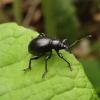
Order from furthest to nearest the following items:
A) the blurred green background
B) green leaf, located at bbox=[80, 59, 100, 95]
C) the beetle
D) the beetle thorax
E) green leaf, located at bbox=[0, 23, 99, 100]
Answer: the blurred green background < green leaf, located at bbox=[80, 59, 100, 95] < the beetle thorax < the beetle < green leaf, located at bbox=[0, 23, 99, 100]

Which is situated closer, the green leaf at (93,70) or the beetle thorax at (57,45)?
the beetle thorax at (57,45)

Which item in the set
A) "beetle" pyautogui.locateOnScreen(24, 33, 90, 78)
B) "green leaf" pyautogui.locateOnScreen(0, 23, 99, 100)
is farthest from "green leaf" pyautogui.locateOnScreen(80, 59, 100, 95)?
"green leaf" pyautogui.locateOnScreen(0, 23, 99, 100)

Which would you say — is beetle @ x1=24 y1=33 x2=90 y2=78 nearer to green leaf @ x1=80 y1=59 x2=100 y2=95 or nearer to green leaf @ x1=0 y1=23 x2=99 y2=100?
green leaf @ x1=0 y1=23 x2=99 y2=100

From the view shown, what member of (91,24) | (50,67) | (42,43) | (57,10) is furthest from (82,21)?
(50,67)

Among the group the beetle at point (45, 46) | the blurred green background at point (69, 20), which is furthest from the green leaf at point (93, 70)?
the beetle at point (45, 46)

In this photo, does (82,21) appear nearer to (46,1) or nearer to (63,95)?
(46,1)

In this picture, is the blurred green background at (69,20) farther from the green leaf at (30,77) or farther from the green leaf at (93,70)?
the green leaf at (30,77)

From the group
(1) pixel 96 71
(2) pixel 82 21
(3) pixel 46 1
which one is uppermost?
(3) pixel 46 1
